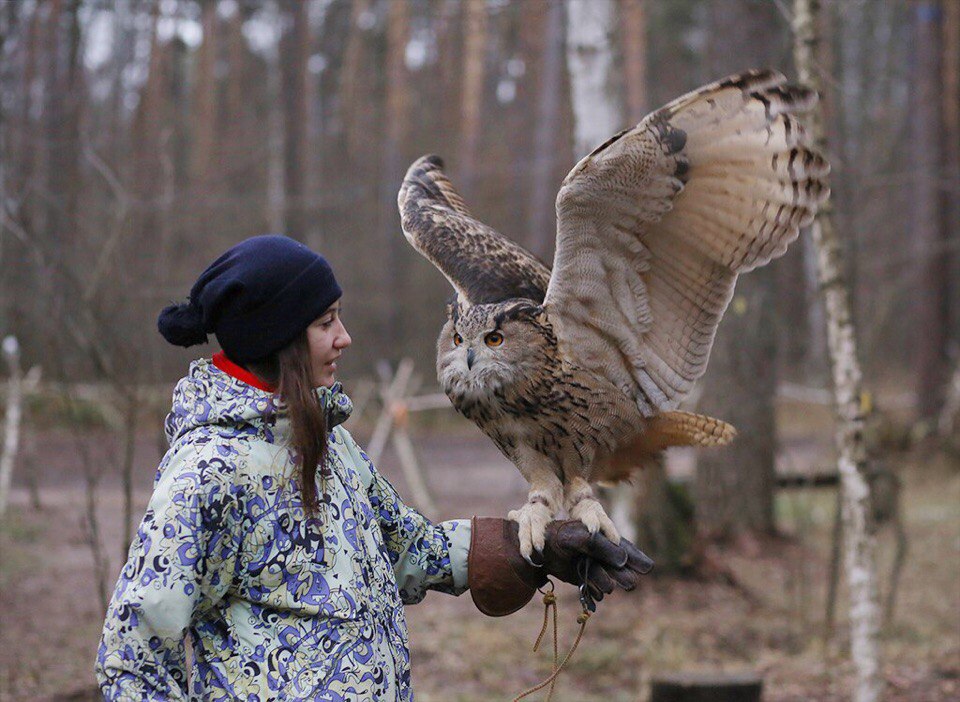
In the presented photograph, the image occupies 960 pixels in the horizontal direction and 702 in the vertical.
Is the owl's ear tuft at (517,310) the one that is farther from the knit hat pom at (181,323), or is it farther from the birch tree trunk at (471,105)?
the birch tree trunk at (471,105)

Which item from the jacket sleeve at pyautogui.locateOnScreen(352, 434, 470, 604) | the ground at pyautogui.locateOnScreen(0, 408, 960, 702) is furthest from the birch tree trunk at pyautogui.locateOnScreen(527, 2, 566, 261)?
the jacket sleeve at pyautogui.locateOnScreen(352, 434, 470, 604)

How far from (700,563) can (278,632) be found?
5.45m

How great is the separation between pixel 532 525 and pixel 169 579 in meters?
1.09

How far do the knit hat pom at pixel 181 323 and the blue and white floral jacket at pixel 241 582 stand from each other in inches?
3.3

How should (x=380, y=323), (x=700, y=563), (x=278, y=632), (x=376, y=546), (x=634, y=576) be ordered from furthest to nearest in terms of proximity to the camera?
(x=380, y=323) → (x=700, y=563) → (x=634, y=576) → (x=376, y=546) → (x=278, y=632)

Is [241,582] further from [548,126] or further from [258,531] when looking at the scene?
[548,126]

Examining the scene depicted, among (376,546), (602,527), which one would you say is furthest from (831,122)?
(376,546)

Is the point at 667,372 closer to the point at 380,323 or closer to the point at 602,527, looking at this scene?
the point at 602,527

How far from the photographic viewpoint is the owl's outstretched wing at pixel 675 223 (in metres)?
2.83

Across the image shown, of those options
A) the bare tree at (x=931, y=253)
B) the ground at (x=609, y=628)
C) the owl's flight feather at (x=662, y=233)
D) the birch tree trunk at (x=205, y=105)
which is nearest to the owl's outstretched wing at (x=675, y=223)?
the owl's flight feather at (x=662, y=233)

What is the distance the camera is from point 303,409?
2.00m

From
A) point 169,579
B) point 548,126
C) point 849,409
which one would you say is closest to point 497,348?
point 169,579

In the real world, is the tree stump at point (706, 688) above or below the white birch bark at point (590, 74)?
below

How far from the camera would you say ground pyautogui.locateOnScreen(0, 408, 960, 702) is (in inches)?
198
